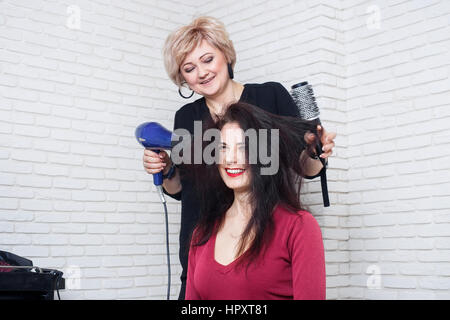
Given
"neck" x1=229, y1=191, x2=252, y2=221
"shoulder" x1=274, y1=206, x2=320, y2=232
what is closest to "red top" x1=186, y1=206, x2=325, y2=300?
"shoulder" x1=274, y1=206, x2=320, y2=232

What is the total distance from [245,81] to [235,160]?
5.99ft

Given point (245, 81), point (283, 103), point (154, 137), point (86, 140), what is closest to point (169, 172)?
point (154, 137)

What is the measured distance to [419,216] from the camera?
2691mm

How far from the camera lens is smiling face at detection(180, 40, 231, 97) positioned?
233cm

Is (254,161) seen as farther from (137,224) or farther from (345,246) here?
(137,224)

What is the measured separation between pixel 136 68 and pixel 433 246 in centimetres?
198

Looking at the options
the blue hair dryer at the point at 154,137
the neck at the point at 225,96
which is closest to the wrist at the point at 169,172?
the blue hair dryer at the point at 154,137

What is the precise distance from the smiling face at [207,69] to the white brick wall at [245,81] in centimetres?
82

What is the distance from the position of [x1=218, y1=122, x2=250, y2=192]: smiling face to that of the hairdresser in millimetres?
629

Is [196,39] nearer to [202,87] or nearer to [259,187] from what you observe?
[202,87]

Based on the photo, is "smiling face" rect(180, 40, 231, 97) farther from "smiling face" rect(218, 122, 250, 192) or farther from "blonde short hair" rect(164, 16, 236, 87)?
"smiling face" rect(218, 122, 250, 192)

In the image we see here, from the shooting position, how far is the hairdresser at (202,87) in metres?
2.28

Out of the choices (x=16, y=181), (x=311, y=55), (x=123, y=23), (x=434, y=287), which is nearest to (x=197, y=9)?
(x=123, y=23)

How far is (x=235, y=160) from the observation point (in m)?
1.60
